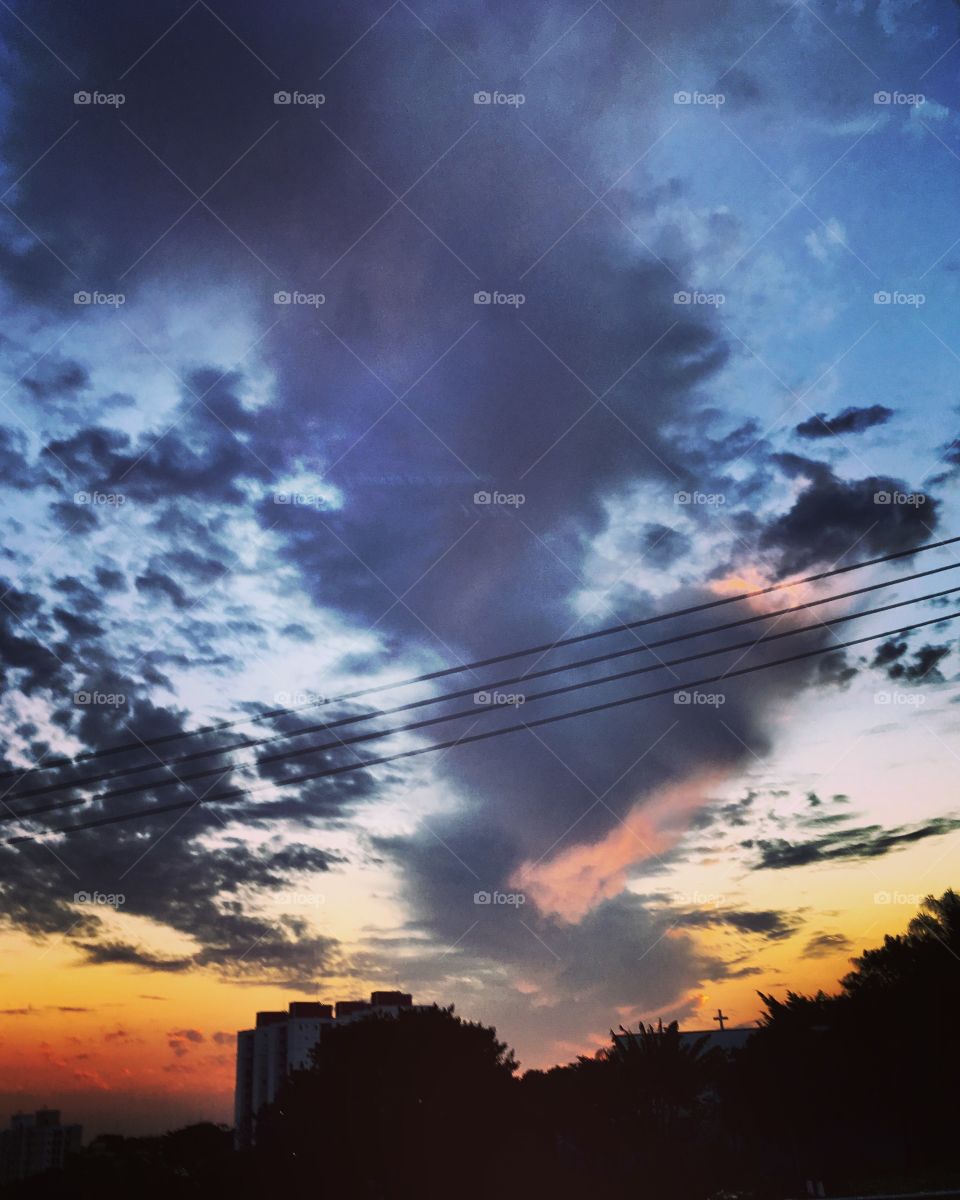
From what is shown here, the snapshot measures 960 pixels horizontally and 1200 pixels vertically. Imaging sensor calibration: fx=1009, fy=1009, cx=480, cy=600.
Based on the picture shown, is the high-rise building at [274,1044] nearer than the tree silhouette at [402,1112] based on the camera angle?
No

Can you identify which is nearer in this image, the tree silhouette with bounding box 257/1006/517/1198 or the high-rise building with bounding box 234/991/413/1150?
the tree silhouette with bounding box 257/1006/517/1198

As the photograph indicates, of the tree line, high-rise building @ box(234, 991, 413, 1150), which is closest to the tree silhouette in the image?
the tree line

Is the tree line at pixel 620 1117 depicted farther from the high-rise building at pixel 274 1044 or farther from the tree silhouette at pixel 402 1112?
the high-rise building at pixel 274 1044

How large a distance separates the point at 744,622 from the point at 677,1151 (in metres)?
30.4

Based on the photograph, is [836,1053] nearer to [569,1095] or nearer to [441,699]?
[569,1095]

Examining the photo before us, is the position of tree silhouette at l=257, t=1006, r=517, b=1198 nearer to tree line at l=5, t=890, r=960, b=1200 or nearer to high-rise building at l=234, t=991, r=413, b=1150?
tree line at l=5, t=890, r=960, b=1200

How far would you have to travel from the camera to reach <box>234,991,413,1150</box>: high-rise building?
156 m

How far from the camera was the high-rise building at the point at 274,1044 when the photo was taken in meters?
156

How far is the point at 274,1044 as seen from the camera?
6594 inches

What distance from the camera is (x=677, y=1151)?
4319 centimetres


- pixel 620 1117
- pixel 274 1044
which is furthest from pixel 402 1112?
pixel 274 1044

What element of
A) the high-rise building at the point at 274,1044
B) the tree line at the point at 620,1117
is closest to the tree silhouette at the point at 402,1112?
the tree line at the point at 620,1117

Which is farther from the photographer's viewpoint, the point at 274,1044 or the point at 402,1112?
the point at 274,1044

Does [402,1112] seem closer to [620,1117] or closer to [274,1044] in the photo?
[620,1117]
